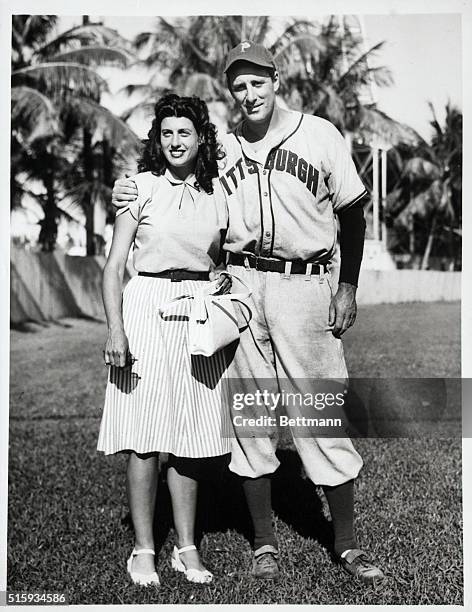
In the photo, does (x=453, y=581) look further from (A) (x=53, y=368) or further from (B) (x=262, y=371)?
(A) (x=53, y=368)

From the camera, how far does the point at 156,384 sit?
8.88 ft

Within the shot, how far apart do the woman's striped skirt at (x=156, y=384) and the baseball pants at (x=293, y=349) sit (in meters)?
0.20

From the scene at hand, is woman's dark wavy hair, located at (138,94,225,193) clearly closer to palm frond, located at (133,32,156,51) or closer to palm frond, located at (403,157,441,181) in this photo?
palm frond, located at (133,32,156,51)

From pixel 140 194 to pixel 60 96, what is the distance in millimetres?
7654

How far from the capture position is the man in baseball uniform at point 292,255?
2.78 m

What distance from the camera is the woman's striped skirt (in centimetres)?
270

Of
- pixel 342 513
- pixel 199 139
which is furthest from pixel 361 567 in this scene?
pixel 199 139

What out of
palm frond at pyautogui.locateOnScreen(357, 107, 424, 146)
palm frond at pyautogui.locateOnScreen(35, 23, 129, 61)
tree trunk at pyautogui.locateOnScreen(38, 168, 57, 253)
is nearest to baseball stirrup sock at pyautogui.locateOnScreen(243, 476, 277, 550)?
tree trunk at pyautogui.locateOnScreen(38, 168, 57, 253)

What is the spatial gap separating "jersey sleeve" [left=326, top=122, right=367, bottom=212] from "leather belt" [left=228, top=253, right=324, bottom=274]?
28 cm

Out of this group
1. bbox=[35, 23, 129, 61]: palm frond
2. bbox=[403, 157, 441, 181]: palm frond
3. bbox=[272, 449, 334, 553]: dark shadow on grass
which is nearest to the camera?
bbox=[272, 449, 334, 553]: dark shadow on grass

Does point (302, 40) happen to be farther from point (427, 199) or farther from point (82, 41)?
point (427, 199)

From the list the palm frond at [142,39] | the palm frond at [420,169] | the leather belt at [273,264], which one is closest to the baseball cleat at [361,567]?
the leather belt at [273,264]

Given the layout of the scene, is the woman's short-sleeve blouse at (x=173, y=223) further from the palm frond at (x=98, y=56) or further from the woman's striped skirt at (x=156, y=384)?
the palm frond at (x=98, y=56)

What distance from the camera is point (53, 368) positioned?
279 inches
